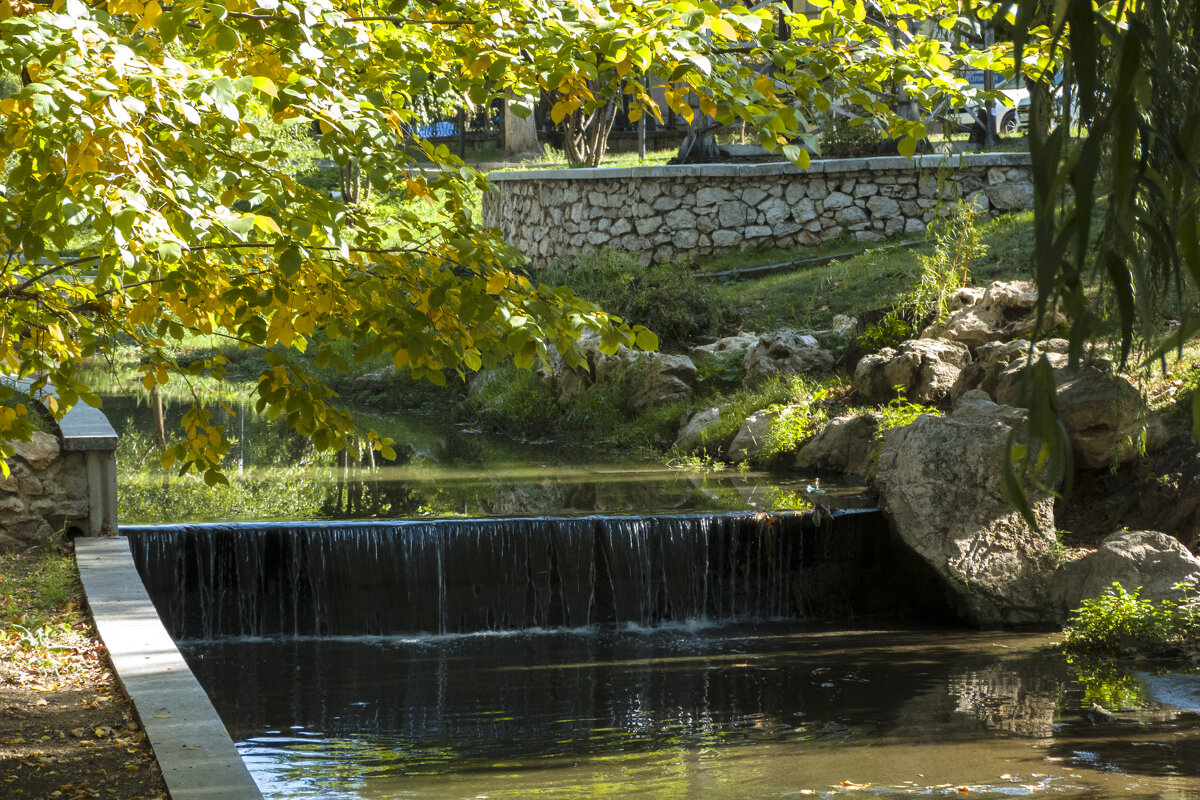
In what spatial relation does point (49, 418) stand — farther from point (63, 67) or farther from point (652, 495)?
point (63, 67)

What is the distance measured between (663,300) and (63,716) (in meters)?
12.1

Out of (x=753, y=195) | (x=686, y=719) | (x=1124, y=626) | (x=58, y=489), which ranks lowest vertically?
(x=686, y=719)

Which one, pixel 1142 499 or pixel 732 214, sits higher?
pixel 732 214

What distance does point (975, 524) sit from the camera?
27.1 feet

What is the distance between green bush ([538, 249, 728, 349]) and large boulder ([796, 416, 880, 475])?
4.00m

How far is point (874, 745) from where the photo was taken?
18.9 feet

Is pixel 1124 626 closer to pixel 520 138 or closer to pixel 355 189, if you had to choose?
pixel 355 189

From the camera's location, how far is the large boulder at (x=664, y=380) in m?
14.3

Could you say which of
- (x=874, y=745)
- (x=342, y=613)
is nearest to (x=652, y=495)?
(x=342, y=613)

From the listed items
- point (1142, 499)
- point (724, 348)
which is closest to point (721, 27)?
point (1142, 499)

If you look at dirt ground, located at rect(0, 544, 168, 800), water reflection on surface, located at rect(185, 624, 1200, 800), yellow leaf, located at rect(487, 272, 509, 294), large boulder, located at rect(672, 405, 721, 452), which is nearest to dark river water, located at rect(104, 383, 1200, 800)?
water reflection on surface, located at rect(185, 624, 1200, 800)

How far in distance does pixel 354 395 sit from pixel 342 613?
11017 millimetres

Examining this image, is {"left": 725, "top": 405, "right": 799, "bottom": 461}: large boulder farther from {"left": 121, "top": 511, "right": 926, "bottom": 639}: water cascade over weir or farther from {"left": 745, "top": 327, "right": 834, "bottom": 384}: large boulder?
{"left": 121, "top": 511, "right": 926, "bottom": 639}: water cascade over weir

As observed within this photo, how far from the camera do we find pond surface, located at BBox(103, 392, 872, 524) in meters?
10.3
